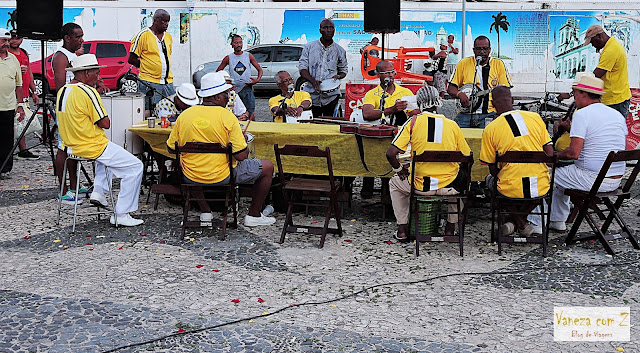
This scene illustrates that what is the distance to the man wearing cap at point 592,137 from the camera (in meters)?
6.46

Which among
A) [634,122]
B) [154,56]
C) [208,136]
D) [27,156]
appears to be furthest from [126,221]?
[634,122]

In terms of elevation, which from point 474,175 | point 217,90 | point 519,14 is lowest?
point 474,175

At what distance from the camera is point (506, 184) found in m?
6.42

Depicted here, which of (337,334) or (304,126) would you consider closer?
(337,334)

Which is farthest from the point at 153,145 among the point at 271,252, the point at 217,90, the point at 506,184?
the point at 506,184

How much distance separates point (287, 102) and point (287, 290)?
12.9 ft

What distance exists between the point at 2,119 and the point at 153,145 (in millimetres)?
2721

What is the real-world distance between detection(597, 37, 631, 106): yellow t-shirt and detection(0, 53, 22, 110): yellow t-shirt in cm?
661

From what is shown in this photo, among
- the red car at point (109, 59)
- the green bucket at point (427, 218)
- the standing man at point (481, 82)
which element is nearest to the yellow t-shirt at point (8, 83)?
the standing man at point (481, 82)

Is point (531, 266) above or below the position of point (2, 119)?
below

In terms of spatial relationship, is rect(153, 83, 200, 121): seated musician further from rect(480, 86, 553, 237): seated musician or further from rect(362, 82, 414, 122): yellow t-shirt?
rect(480, 86, 553, 237): seated musician

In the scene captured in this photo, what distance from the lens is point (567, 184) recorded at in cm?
667

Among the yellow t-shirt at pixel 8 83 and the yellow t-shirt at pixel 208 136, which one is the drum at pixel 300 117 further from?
the yellow t-shirt at pixel 8 83

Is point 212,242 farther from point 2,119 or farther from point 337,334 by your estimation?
point 2,119
